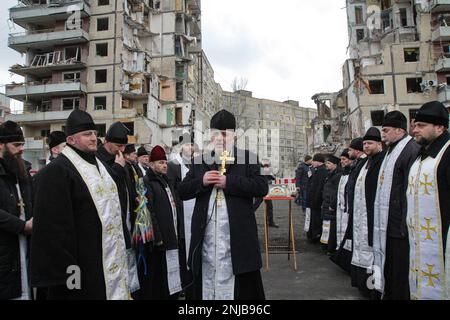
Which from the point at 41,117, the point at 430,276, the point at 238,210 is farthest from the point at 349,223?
the point at 41,117

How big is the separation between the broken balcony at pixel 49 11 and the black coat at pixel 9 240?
3673 centimetres

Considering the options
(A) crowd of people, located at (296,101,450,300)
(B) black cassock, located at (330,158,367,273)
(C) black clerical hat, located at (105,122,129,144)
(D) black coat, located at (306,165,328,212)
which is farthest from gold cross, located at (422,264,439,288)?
(D) black coat, located at (306,165,328,212)

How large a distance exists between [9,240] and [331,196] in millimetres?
6135

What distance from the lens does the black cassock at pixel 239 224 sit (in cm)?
296

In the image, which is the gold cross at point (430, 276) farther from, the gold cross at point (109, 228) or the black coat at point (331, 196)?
the black coat at point (331, 196)

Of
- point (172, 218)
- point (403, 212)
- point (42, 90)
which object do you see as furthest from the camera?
point (42, 90)

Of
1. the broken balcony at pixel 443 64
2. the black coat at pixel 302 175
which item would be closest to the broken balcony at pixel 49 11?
the black coat at pixel 302 175

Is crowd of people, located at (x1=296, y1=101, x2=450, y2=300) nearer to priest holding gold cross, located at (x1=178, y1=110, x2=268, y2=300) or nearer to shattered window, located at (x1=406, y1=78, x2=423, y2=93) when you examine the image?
priest holding gold cross, located at (x1=178, y1=110, x2=268, y2=300)

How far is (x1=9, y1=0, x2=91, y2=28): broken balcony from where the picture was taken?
111ft

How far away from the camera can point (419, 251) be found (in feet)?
10.1

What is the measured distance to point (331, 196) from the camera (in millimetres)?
7355

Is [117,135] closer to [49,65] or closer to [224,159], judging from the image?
[224,159]
